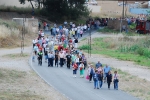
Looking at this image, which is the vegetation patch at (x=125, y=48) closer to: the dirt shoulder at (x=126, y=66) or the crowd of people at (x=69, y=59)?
the dirt shoulder at (x=126, y=66)

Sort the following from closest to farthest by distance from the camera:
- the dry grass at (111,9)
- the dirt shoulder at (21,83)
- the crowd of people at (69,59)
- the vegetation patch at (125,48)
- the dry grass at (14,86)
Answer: the dry grass at (14,86) < the dirt shoulder at (21,83) < the crowd of people at (69,59) < the vegetation patch at (125,48) < the dry grass at (111,9)

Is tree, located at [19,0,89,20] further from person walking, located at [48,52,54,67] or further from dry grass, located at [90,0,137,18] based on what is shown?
person walking, located at [48,52,54,67]

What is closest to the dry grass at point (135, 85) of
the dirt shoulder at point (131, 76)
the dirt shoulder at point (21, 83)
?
the dirt shoulder at point (131, 76)

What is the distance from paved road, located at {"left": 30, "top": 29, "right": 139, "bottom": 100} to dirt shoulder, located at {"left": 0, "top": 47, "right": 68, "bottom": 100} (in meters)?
0.51

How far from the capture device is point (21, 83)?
1184 inches

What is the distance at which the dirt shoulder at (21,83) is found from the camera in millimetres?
26062

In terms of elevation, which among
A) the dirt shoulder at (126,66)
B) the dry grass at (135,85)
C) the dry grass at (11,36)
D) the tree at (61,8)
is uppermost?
the tree at (61,8)

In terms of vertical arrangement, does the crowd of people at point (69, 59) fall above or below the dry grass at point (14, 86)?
above

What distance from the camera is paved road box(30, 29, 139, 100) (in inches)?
1059

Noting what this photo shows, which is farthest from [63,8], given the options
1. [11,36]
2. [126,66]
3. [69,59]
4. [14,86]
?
[14,86]

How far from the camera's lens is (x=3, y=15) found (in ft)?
223

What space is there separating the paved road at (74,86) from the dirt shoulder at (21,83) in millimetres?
515

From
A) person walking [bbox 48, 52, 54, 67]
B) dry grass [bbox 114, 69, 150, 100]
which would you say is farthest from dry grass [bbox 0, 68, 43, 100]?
dry grass [bbox 114, 69, 150, 100]

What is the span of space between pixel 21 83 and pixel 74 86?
310cm
